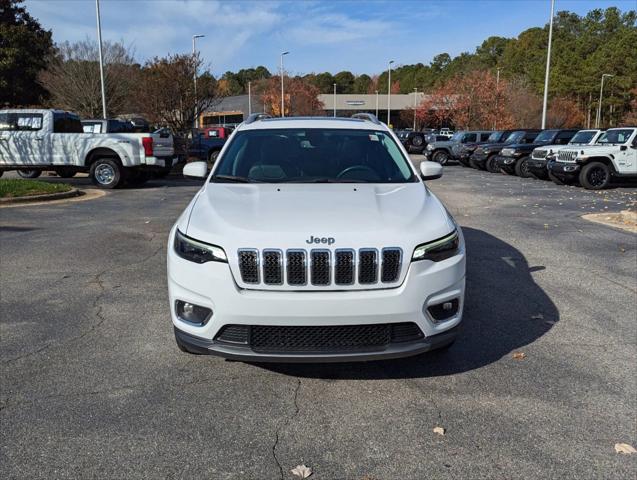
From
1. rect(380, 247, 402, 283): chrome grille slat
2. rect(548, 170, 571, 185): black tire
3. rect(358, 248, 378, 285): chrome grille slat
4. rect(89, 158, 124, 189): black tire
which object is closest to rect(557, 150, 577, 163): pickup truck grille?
rect(548, 170, 571, 185): black tire

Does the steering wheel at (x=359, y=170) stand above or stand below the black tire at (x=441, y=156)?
above

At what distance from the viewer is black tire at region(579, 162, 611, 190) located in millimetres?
16422

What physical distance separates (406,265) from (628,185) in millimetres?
17752

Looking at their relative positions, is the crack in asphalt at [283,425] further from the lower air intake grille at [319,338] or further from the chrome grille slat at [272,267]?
the chrome grille slat at [272,267]

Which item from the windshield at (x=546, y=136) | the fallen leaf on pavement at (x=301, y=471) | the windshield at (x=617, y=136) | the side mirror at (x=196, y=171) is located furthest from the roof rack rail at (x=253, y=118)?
the windshield at (x=546, y=136)

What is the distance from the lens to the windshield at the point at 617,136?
53.6 feet

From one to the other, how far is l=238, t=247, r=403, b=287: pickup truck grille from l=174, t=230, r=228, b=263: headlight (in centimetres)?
15

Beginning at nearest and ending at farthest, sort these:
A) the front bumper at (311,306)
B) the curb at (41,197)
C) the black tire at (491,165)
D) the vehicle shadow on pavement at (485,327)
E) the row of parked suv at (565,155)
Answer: the front bumper at (311,306), the vehicle shadow on pavement at (485,327), the curb at (41,197), the row of parked suv at (565,155), the black tire at (491,165)

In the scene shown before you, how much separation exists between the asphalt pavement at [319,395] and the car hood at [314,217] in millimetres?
1015

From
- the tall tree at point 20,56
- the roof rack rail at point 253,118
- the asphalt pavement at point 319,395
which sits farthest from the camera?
the tall tree at point 20,56

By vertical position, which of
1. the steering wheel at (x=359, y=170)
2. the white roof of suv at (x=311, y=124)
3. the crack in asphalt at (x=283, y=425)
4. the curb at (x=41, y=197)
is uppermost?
the white roof of suv at (x=311, y=124)

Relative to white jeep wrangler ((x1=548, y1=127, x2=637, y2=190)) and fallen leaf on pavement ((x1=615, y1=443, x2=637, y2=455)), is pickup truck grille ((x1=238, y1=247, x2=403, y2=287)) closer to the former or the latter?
fallen leaf on pavement ((x1=615, y1=443, x2=637, y2=455))

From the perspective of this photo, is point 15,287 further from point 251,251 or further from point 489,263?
point 489,263

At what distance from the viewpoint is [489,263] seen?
6.96 meters
